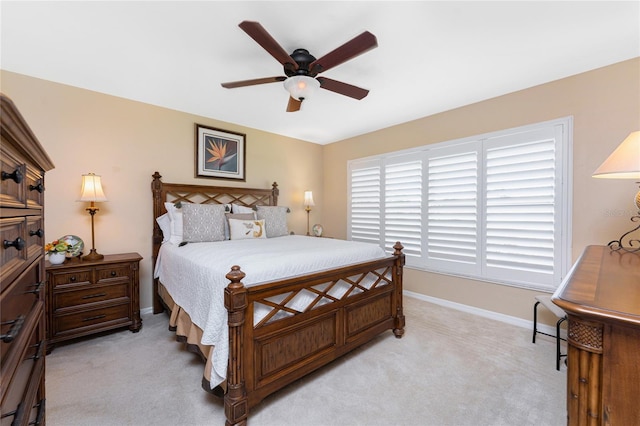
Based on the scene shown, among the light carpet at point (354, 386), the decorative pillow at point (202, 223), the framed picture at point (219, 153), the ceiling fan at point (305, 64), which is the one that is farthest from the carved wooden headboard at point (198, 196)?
the ceiling fan at point (305, 64)

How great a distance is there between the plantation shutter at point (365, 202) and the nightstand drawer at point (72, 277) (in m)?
3.60

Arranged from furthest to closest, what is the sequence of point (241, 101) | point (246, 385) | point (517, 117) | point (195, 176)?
1. point (195, 176)
2. point (241, 101)
3. point (517, 117)
4. point (246, 385)

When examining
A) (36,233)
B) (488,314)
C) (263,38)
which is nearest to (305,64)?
(263,38)

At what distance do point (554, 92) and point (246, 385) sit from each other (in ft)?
12.6

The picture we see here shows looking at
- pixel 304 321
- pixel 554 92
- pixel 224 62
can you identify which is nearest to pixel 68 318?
pixel 304 321

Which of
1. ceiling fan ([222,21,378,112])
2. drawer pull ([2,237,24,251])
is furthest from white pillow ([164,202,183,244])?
drawer pull ([2,237,24,251])

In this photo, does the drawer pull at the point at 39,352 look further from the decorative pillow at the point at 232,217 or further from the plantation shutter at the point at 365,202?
the plantation shutter at the point at 365,202

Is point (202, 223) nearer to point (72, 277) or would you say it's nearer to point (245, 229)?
point (245, 229)

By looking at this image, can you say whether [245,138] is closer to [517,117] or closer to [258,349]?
[258,349]

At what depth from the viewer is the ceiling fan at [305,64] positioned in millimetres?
1674

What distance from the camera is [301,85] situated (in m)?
2.08

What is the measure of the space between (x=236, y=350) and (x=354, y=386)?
3.14 feet

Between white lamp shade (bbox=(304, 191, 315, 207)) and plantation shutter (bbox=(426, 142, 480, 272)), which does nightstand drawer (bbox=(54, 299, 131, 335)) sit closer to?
white lamp shade (bbox=(304, 191, 315, 207))

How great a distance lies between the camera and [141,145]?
3297 millimetres
